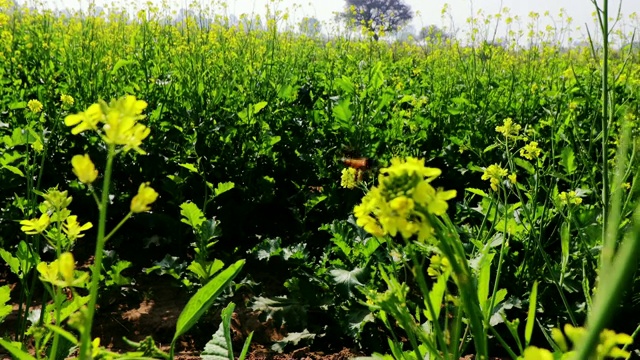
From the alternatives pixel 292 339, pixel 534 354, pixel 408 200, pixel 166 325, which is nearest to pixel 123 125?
pixel 408 200

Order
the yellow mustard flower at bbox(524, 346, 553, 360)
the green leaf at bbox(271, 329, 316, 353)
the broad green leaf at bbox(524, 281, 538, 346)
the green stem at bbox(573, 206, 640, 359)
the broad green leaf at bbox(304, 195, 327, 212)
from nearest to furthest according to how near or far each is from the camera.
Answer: the green stem at bbox(573, 206, 640, 359) < the yellow mustard flower at bbox(524, 346, 553, 360) < the broad green leaf at bbox(524, 281, 538, 346) < the green leaf at bbox(271, 329, 316, 353) < the broad green leaf at bbox(304, 195, 327, 212)

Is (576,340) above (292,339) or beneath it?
above

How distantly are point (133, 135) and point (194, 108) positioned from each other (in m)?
3.08

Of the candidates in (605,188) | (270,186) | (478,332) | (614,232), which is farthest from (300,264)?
(614,232)

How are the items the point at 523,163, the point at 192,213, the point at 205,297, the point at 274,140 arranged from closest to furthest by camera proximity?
the point at 205,297 → the point at 523,163 → the point at 192,213 → the point at 274,140

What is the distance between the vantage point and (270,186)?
125 inches

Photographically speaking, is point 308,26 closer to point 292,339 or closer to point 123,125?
point 292,339

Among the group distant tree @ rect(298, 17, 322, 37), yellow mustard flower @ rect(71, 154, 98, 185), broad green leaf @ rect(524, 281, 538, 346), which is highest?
distant tree @ rect(298, 17, 322, 37)

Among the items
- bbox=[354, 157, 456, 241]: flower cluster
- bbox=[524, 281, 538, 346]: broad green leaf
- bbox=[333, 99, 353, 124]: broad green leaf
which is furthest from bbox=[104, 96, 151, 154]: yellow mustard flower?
bbox=[333, 99, 353, 124]: broad green leaf

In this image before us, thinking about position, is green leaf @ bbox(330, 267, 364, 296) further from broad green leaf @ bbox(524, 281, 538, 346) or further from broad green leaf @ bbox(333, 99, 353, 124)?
broad green leaf @ bbox(333, 99, 353, 124)

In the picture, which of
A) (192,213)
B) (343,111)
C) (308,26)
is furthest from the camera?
(308,26)

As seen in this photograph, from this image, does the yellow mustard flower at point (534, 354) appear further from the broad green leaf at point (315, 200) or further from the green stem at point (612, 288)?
the broad green leaf at point (315, 200)

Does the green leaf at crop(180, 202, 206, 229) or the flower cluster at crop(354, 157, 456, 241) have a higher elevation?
the flower cluster at crop(354, 157, 456, 241)

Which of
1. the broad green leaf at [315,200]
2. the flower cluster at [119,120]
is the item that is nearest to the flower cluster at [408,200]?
the flower cluster at [119,120]
